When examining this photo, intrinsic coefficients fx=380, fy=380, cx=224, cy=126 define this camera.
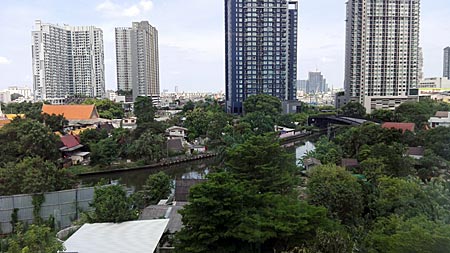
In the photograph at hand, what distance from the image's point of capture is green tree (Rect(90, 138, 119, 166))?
6.30 m

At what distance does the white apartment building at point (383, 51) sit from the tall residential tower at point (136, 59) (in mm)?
9701

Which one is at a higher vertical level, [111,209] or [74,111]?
[74,111]

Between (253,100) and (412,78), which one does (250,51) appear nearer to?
(253,100)

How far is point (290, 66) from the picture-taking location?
14.8m

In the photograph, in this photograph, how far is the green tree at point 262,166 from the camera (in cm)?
317

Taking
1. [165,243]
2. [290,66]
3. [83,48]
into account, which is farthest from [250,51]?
[165,243]

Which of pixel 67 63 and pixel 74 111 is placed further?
pixel 67 63

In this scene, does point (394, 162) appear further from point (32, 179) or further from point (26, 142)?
point (26, 142)

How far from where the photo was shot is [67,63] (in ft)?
49.7

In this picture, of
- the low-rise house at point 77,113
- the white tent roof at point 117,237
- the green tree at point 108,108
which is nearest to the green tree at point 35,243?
the white tent roof at point 117,237

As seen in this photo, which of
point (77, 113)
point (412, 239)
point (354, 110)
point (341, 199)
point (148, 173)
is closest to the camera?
point (412, 239)

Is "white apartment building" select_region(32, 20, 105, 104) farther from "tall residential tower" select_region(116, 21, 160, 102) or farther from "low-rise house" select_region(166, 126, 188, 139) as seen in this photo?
"low-rise house" select_region(166, 126, 188, 139)

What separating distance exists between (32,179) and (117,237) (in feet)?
4.92

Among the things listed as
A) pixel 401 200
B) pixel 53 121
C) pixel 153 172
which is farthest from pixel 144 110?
pixel 401 200
